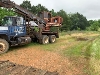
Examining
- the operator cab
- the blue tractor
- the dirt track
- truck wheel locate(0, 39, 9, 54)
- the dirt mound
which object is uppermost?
the operator cab

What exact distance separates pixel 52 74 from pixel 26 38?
7839 mm

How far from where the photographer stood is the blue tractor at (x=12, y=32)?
44.2ft

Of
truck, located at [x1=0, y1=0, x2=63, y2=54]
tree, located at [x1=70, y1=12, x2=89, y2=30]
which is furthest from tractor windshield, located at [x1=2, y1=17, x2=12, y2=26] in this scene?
tree, located at [x1=70, y1=12, x2=89, y2=30]

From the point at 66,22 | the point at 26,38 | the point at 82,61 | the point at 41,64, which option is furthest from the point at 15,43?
the point at 66,22

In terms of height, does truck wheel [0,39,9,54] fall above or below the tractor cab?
below

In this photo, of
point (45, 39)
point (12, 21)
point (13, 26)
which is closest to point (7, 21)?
point (12, 21)

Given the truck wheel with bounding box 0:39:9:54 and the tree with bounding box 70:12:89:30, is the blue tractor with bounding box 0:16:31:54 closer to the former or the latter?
the truck wheel with bounding box 0:39:9:54

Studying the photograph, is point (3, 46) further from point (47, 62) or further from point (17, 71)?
point (17, 71)

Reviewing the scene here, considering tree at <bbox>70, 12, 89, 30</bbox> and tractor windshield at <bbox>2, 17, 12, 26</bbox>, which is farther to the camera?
tree at <bbox>70, 12, 89, 30</bbox>

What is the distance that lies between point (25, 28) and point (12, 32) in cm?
161

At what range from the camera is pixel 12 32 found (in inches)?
565

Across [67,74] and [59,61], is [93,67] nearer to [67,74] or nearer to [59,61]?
[67,74]

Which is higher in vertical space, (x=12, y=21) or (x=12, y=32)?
(x=12, y=21)

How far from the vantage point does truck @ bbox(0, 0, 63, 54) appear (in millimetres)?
14125
